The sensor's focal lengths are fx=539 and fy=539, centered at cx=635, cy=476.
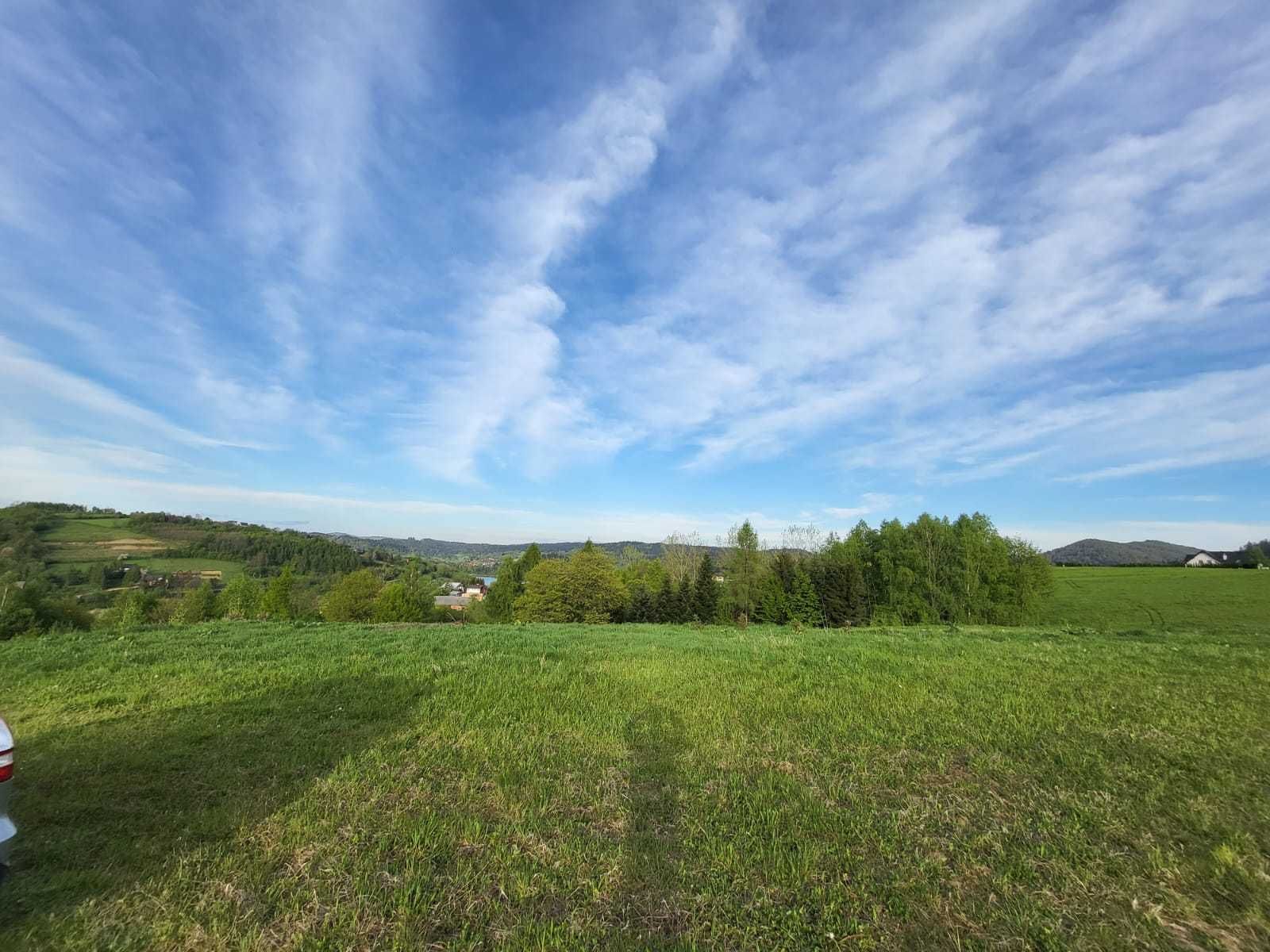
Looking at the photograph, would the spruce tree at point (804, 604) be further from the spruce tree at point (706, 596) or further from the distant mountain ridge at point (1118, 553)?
the distant mountain ridge at point (1118, 553)

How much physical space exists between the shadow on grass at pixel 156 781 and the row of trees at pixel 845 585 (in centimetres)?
4816

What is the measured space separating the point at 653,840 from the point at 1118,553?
182 meters

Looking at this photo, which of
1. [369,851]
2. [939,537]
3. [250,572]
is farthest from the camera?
[250,572]

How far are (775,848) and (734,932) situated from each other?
44.8 inches

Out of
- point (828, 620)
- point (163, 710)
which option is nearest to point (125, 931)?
point (163, 710)

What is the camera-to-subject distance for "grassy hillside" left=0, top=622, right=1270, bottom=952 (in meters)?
3.49

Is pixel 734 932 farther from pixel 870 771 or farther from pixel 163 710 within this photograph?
pixel 163 710

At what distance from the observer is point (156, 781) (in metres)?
5.56

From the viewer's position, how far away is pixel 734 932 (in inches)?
136

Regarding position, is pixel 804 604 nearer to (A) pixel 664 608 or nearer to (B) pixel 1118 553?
(A) pixel 664 608

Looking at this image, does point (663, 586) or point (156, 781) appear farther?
point (663, 586)

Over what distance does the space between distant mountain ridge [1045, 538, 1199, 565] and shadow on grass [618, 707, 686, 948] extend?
148m

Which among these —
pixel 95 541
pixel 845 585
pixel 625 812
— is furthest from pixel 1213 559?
pixel 95 541

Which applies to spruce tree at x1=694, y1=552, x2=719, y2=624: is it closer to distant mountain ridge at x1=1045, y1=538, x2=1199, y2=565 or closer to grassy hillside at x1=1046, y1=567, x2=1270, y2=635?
grassy hillside at x1=1046, y1=567, x2=1270, y2=635
